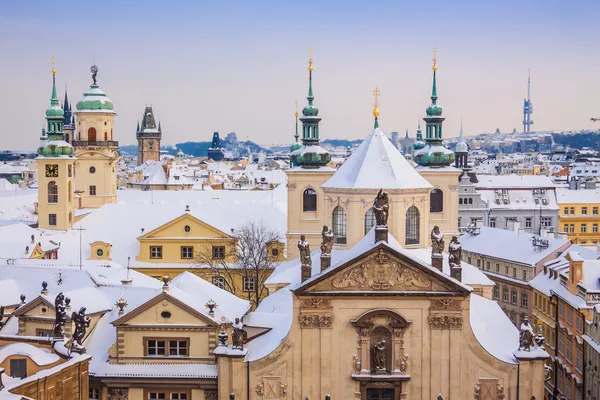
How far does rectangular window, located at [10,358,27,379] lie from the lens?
1430 inches

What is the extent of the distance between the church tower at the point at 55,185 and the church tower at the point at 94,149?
7.02 metres

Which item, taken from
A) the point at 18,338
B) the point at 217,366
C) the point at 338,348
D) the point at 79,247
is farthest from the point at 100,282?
the point at 79,247

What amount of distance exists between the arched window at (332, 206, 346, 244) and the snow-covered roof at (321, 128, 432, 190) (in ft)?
4.72

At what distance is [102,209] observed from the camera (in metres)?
75.8

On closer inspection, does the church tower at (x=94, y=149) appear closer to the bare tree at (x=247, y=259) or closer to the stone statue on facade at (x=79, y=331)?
the bare tree at (x=247, y=259)

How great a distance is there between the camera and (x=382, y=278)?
39.1 meters

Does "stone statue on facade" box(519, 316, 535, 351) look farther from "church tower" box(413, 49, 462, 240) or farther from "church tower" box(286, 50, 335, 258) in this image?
"church tower" box(286, 50, 335, 258)

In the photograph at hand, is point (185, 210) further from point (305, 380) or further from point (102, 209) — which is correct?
point (305, 380)

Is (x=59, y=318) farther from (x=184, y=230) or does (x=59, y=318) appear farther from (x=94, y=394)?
(x=184, y=230)

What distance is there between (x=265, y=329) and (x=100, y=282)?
9975 millimetres

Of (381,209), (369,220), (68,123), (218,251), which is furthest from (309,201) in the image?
(68,123)

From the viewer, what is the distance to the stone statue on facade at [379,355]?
39.1m

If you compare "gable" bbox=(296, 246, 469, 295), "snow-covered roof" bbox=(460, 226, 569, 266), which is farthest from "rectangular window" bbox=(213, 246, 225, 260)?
"gable" bbox=(296, 246, 469, 295)

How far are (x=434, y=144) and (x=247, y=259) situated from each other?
16471 millimetres
